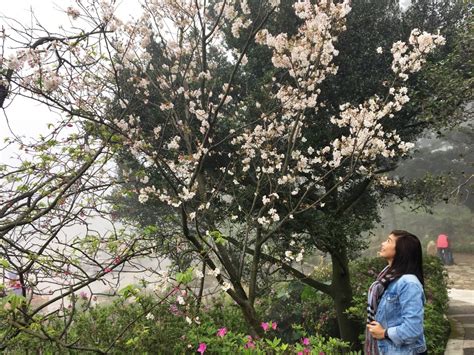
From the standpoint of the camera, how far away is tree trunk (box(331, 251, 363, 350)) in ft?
26.1

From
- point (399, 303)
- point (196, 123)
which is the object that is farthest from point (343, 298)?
point (399, 303)

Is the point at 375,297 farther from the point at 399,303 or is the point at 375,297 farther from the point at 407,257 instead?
the point at 407,257

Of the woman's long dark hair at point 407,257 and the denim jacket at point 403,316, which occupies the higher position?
the woman's long dark hair at point 407,257

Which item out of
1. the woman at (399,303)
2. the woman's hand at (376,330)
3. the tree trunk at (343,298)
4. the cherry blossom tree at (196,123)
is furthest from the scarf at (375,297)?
the tree trunk at (343,298)

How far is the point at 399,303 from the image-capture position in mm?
2826

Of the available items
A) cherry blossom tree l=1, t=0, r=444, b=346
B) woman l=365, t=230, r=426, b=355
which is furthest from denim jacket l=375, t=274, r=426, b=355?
cherry blossom tree l=1, t=0, r=444, b=346

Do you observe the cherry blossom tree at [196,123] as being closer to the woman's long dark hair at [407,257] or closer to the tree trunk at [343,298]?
the tree trunk at [343,298]

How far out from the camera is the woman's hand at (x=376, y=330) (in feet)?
9.34

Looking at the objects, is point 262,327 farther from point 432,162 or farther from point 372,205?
point 432,162

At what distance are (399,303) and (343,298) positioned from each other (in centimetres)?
578

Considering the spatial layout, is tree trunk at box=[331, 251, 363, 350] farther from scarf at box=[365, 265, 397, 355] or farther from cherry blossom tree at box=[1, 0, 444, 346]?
scarf at box=[365, 265, 397, 355]

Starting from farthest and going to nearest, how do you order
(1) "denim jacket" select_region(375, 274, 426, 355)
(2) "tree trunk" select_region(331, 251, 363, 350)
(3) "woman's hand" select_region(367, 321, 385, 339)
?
(2) "tree trunk" select_region(331, 251, 363, 350) < (3) "woman's hand" select_region(367, 321, 385, 339) < (1) "denim jacket" select_region(375, 274, 426, 355)

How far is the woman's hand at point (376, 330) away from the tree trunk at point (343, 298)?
4.98 meters

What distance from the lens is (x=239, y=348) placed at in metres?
3.65
